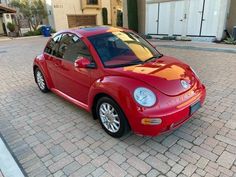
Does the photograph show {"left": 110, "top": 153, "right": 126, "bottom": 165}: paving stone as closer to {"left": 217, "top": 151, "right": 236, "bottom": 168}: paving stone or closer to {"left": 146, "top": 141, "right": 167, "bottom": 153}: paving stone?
{"left": 146, "top": 141, "right": 167, "bottom": 153}: paving stone

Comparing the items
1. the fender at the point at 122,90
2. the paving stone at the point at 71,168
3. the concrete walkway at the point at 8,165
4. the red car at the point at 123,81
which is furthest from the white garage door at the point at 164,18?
the concrete walkway at the point at 8,165

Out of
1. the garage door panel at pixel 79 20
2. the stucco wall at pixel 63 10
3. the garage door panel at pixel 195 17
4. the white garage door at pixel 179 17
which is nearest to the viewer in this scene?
the garage door panel at pixel 195 17

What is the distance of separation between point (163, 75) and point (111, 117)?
3.11ft

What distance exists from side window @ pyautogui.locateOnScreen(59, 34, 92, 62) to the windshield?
0.19m

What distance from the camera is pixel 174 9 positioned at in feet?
40.7

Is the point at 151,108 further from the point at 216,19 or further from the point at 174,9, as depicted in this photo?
the point at 174,9

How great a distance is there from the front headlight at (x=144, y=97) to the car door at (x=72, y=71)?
955 millimetres

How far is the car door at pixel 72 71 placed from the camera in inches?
134

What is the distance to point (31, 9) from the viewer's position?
2103 centimetres

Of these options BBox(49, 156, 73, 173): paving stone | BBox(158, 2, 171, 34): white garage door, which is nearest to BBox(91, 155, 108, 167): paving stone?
BBox(49, 156, 73, 173): paving stone

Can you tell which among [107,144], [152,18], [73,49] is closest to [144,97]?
[107,144]

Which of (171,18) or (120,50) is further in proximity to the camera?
(171,18)

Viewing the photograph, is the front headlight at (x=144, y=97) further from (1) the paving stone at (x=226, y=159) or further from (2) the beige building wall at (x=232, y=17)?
(2) the beige building wall at (x=232, y=17)

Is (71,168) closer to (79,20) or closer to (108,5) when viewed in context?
(79,20)
